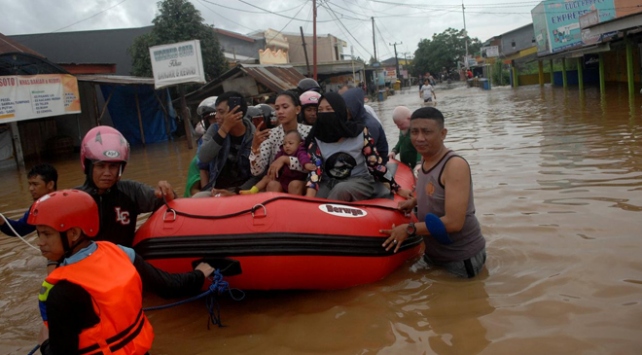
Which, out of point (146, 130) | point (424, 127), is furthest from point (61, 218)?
point (146, 130)

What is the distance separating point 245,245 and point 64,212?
4.30 feet

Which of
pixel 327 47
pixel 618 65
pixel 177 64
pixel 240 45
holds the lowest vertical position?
pixel 618 65

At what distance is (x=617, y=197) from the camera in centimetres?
519

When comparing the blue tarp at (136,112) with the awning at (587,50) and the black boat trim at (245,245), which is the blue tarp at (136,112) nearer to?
the awning at (587,50)

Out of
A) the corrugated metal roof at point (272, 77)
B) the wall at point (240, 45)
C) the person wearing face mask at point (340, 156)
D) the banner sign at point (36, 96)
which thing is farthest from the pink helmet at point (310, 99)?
the wall at point (240, 45)

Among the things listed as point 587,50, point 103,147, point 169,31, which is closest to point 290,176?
point 103,147

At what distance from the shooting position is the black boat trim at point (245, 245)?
329cm

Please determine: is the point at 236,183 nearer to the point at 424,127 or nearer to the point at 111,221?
the point at 111,221

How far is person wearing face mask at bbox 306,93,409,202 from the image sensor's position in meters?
3.96

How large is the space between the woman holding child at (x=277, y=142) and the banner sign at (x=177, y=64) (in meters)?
10.7

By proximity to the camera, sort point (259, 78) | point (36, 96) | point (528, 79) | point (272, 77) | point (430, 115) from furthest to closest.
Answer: point (528, 79)
point (272, 77)
point (259, 78)
point (36, 96)
point (430, 115)

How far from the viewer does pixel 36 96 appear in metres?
13.4

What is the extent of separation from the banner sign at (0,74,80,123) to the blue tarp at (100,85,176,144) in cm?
490

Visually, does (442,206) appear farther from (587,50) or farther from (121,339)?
(587,50)
